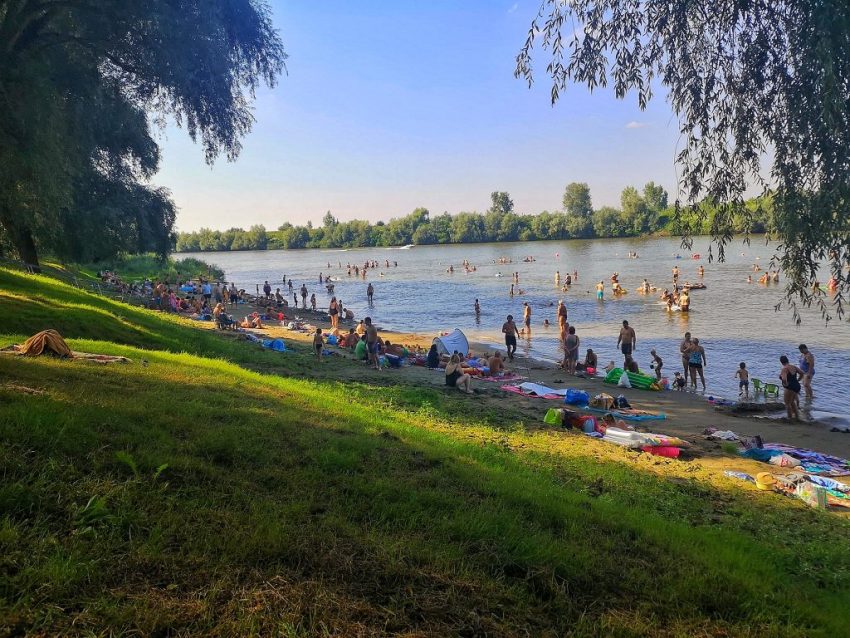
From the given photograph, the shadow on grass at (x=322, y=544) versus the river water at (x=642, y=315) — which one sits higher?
the shadow on grass at (x=322, y=544)

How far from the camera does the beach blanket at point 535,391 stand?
50.0 feet

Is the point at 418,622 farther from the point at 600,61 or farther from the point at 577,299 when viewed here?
the point at 577,299

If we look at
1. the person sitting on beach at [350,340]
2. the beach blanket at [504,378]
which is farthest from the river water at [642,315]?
the person sitting on beach at [350,340]

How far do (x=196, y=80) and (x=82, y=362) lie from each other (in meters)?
6.19

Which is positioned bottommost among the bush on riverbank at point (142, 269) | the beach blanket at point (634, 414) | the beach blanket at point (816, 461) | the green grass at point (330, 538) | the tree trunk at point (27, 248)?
the beach blanket at point (634, 414)

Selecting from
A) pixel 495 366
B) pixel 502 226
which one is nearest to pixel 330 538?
pixel 495 366

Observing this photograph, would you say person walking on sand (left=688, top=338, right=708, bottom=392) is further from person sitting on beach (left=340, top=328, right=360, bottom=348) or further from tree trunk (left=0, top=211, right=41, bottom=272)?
tree trunk (left=0, top=211, right=41, bottom=272)

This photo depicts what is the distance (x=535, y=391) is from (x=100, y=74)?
12.7 metres

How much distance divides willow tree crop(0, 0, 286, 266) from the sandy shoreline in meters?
7.25

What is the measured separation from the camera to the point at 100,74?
11781 mm

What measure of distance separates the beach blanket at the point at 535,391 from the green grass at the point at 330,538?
26.1 feet

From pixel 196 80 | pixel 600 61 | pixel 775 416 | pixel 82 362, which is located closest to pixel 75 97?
pixel 196 80

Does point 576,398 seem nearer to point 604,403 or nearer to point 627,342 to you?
point 604,403

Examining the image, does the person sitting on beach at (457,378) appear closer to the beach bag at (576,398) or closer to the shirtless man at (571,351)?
the beach bag at (576,398)
